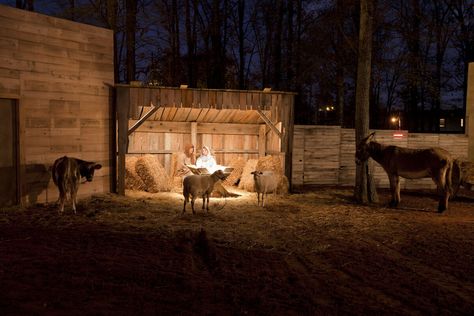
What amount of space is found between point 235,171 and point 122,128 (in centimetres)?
469

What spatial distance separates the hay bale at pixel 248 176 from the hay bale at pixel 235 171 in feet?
1.30

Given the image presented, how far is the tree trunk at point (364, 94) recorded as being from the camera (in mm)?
12570

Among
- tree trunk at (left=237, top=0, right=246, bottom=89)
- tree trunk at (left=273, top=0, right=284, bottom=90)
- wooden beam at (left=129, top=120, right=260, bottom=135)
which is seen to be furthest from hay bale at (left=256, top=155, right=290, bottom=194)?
tree trunk at (left=237, top=0, right=246, bottom=89)

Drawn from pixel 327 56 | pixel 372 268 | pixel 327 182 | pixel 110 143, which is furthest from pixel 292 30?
pixel 372 268

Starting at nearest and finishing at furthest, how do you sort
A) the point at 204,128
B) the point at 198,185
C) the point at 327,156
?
1. the point at 198,185
2. the point at 204,128
3. the point at 327,156

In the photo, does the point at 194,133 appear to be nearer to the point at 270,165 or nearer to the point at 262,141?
the point at 262,141

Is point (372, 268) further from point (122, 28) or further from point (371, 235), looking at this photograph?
point (122, 28)

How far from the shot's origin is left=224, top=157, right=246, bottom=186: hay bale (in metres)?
15.8

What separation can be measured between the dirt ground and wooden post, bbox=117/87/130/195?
1486mm

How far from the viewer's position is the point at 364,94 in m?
12.7

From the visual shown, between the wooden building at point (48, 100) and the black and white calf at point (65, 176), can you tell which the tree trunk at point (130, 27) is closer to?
the wooden building at point (48, 100)

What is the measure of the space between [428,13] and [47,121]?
31.0 meters

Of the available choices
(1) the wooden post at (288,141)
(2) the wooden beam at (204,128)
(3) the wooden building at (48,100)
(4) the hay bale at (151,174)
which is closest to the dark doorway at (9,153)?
(3) the wooden building at (48,100)

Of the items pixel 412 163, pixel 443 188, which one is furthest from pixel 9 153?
pixel 443 188
